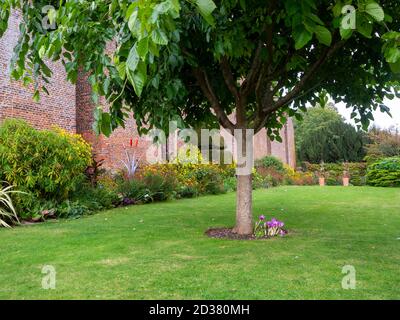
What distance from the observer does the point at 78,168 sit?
29.9ft

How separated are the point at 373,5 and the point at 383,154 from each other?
73.0 ft

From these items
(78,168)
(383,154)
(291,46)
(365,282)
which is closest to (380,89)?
(291,46)

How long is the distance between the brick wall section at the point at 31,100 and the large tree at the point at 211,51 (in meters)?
5.28

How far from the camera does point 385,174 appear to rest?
18.2 m

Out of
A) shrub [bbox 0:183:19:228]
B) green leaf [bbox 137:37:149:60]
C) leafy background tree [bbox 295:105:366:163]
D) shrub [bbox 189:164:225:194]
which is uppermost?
leafy background tree [bbox 295:105:366:163]

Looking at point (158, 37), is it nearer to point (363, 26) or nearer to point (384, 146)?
point (363, 26)

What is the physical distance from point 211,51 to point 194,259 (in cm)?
242

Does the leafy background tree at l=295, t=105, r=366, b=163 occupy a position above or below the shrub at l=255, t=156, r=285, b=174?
above

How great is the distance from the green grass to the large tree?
46.8 inches

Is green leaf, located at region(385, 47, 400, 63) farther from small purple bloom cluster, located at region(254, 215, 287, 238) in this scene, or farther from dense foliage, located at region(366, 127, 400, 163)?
dense foliage, located at region(366, 127, 400, 163)

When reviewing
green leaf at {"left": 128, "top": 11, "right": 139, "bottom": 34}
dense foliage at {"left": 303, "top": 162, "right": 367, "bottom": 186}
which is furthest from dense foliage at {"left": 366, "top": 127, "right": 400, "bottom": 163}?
green leaf at {"left": 128, "top": 11, "right": 139, "bottom": 34}

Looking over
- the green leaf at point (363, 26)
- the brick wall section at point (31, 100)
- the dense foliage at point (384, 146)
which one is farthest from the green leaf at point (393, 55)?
the dense foliage at point (384, 146)

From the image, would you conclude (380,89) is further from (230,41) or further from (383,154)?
(383,154)

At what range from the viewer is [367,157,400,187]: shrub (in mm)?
17781
